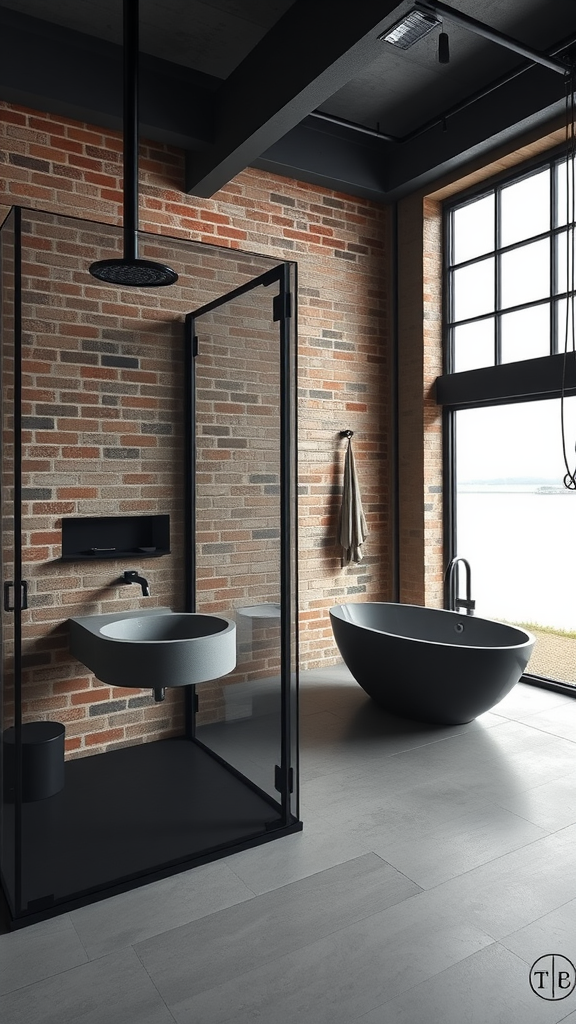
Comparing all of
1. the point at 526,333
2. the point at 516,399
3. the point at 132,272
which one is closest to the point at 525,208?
the point at 526,333

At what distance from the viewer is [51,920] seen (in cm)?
212

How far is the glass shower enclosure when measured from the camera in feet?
7.09

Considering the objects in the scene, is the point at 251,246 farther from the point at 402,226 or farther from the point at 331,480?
the point at 331,480

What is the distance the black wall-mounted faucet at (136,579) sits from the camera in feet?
8.03

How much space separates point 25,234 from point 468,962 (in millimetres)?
2400

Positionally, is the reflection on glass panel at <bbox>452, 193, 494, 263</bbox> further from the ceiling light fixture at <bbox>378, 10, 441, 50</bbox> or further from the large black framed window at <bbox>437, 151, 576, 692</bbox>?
the ceiling light fixture at <bbox>378, 10, 441, 50</bbox>

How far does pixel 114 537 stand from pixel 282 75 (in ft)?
7.32

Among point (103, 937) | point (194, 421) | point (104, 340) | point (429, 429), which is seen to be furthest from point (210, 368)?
point (429, 429)

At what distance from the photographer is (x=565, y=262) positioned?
402 cm

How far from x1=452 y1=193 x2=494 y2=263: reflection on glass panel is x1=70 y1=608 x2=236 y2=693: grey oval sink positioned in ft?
10.8

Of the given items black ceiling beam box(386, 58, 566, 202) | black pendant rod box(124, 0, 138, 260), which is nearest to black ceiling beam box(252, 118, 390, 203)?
black ceiling beam box(386, 58, 566, 202)

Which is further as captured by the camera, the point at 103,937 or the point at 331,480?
the point at 331,480

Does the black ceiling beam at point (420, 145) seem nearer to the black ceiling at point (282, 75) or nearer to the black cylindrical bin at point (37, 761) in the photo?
the black ceiling at point (282, 75)

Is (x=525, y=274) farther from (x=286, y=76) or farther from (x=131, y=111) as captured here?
(x=131, y=111)
